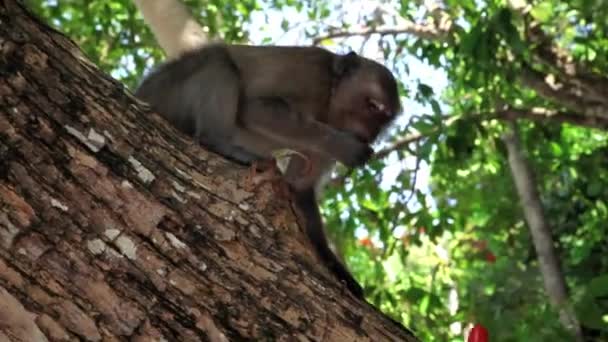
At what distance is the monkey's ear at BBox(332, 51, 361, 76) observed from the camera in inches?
134

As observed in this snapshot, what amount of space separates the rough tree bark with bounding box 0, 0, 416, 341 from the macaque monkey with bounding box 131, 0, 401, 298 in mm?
916

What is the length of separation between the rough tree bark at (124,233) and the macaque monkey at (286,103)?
916 mm

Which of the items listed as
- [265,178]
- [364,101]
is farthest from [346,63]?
[265,178]

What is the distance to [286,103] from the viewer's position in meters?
3.25

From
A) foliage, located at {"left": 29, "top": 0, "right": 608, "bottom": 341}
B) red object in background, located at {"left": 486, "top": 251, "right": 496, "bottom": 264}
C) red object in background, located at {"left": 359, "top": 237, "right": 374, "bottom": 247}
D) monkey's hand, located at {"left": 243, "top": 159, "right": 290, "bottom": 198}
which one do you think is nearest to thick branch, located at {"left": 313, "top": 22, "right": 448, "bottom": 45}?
foliage, located at {"left": 29, "top": 0, "right": 608, "bottom": 341}

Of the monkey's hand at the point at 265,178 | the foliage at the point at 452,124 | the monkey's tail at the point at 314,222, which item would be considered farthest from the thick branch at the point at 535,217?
the monkey's hand at the point at 265,178

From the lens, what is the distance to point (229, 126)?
2982mm

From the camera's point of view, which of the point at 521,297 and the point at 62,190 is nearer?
the point at 62,190

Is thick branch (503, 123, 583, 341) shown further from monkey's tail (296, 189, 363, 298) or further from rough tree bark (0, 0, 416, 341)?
rough tree bark (0, 0, 416, 341)

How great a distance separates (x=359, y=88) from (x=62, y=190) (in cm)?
181

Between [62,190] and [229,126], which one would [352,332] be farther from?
[229,126]

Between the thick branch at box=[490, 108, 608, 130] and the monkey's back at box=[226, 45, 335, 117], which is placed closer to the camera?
the monkey's back at box=[226, 45, 335, 117]

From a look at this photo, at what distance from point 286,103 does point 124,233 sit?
5.34 ft

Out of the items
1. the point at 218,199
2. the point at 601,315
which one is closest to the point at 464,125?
the point at 601,315
